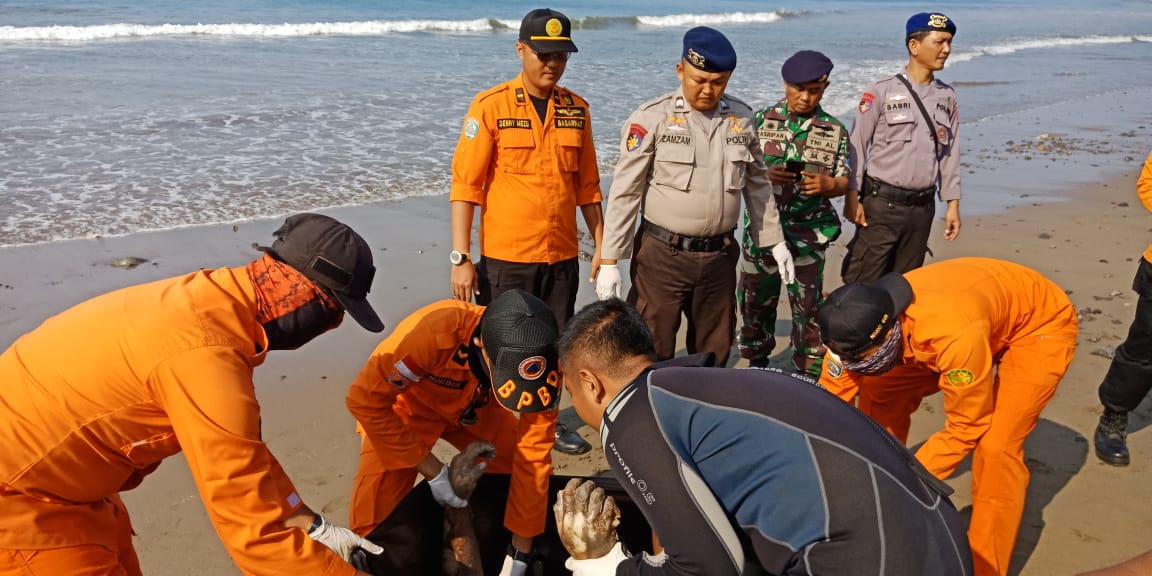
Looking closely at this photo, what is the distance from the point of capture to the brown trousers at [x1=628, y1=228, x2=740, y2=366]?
157 inches

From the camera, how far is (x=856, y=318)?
272cm

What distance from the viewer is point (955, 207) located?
4770mm

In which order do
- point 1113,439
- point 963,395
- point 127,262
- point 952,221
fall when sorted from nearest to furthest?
1. point 963,395
2. point 1113,439
3. point 952,221
4. point 127,262

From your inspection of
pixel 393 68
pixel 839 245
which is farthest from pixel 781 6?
pixel 839 245

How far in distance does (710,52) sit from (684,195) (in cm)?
62

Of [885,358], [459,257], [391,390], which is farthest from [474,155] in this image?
[885,358]

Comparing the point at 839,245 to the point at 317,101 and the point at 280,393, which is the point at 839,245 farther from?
the point at 317,101

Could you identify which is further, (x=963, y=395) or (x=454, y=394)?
(x=454, y=394)

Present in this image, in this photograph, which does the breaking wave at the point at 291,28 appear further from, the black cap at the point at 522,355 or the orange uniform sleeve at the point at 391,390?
the black cap at the point at 522,355

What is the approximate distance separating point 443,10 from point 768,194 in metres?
21.4

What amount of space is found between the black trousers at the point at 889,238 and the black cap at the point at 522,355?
2.64m

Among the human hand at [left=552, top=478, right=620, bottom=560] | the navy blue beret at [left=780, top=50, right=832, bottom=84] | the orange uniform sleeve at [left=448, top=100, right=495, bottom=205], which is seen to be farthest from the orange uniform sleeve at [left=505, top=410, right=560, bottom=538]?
the navy blue beret at [left=780, top=50, right=832, bottom=84]

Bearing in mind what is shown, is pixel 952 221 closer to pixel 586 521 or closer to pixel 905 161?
pixel 905 161

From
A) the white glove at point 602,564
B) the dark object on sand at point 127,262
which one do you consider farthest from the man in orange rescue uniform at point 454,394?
the dark object on sand at point 127,262
